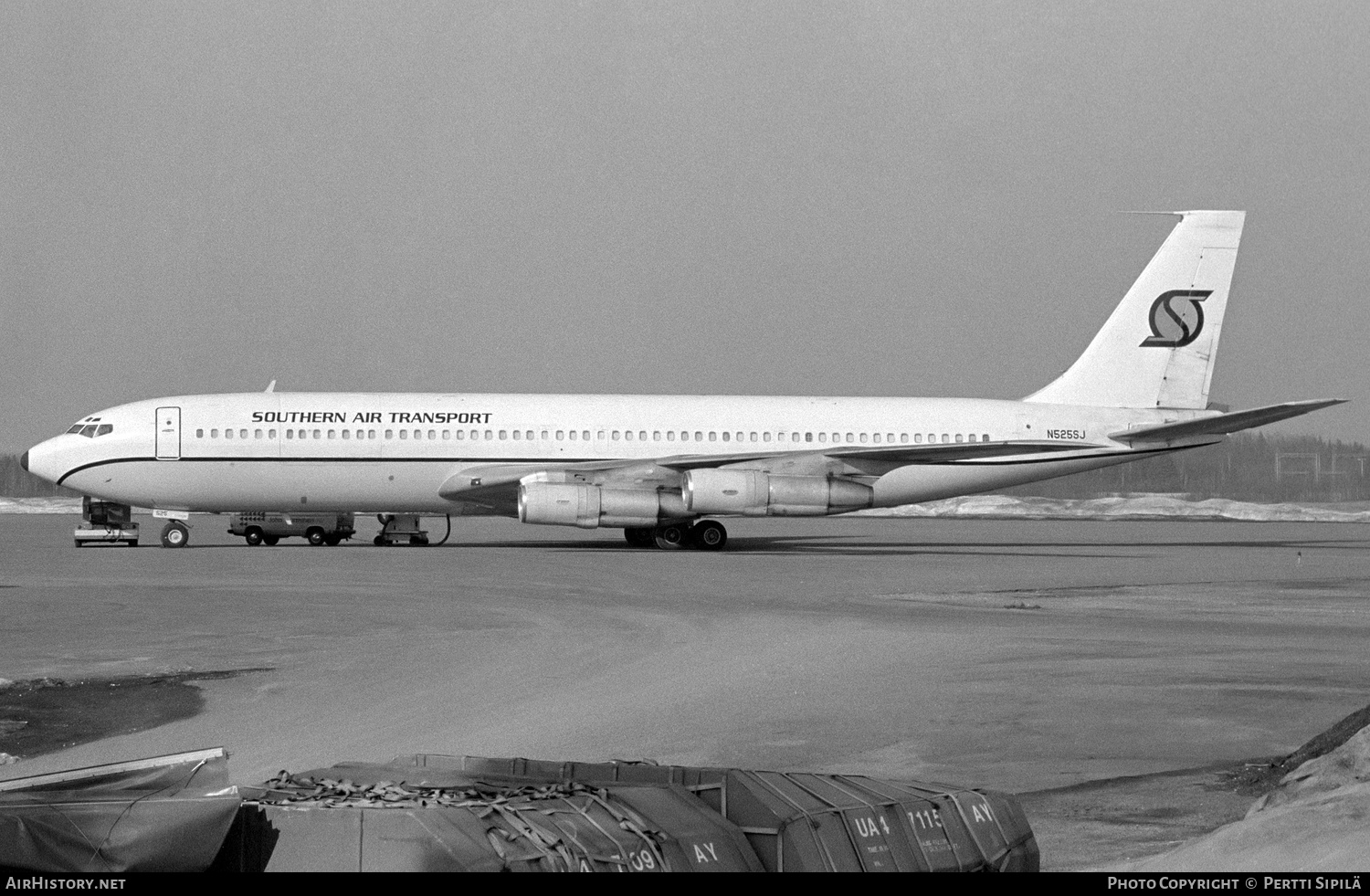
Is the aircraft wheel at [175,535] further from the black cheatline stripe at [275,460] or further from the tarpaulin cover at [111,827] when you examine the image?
the tarpaulin cover at [111,827]

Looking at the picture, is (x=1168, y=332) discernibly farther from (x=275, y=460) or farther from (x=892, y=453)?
(x=275, y=460)

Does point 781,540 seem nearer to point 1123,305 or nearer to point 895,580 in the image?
point 1123,305

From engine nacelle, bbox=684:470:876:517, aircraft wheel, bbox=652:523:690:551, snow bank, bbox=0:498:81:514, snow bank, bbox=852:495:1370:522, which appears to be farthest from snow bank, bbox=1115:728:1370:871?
snow bank, bbox=0:498:81:514

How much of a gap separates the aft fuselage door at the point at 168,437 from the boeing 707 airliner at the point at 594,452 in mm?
30

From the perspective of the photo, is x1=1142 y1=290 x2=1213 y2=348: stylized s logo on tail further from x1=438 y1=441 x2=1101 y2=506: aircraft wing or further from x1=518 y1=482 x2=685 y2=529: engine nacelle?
x1=518 y1=482 x2=685 y2=529: engine nacelle

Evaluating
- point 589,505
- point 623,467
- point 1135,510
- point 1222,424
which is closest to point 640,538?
point 623,467

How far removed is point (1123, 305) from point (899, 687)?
1168 inches

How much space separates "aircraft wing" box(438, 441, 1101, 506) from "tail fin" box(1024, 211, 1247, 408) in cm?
487

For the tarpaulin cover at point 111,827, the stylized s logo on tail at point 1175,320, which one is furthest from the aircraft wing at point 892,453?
the tarpaulin cover at point 111,827

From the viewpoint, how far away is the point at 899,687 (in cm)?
1301

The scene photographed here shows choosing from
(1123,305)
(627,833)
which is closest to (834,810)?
(627,833)

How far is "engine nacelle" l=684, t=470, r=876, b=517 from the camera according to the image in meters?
34.8

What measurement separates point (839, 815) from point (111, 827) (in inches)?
94.9

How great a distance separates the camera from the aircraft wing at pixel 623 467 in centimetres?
3550
